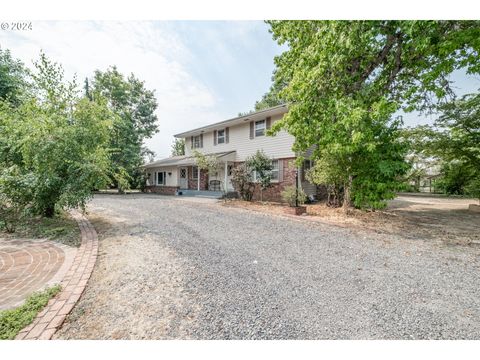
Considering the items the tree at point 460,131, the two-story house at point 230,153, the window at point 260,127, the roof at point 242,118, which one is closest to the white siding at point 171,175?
the two-story house at point 230,153

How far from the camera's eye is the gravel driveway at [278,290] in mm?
2146

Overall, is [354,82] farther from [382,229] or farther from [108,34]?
[108,34]

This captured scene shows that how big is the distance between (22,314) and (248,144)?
13223 mm

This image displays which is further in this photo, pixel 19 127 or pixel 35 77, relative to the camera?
pixel 35 77

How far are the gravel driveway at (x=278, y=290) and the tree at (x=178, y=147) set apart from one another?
107ft

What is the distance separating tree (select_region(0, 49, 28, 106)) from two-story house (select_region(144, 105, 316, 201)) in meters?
9.95

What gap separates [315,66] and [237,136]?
902 centimetres

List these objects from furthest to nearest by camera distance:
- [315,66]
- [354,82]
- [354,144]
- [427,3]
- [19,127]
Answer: [354,82] → [315,66] → [354,144] → [19,127] → [427,3]

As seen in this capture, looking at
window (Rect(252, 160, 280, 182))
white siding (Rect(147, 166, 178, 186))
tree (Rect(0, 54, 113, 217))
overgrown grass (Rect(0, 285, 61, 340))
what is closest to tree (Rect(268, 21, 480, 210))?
window (Rect(252, 160, 280, 182))

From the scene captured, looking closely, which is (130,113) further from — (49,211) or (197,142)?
(49,211)

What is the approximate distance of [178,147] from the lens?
38.9 metres

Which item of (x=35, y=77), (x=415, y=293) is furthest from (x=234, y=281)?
(x=35, y=77)

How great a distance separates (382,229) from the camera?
251 inches

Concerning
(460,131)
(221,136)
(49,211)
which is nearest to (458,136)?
(460,131)
